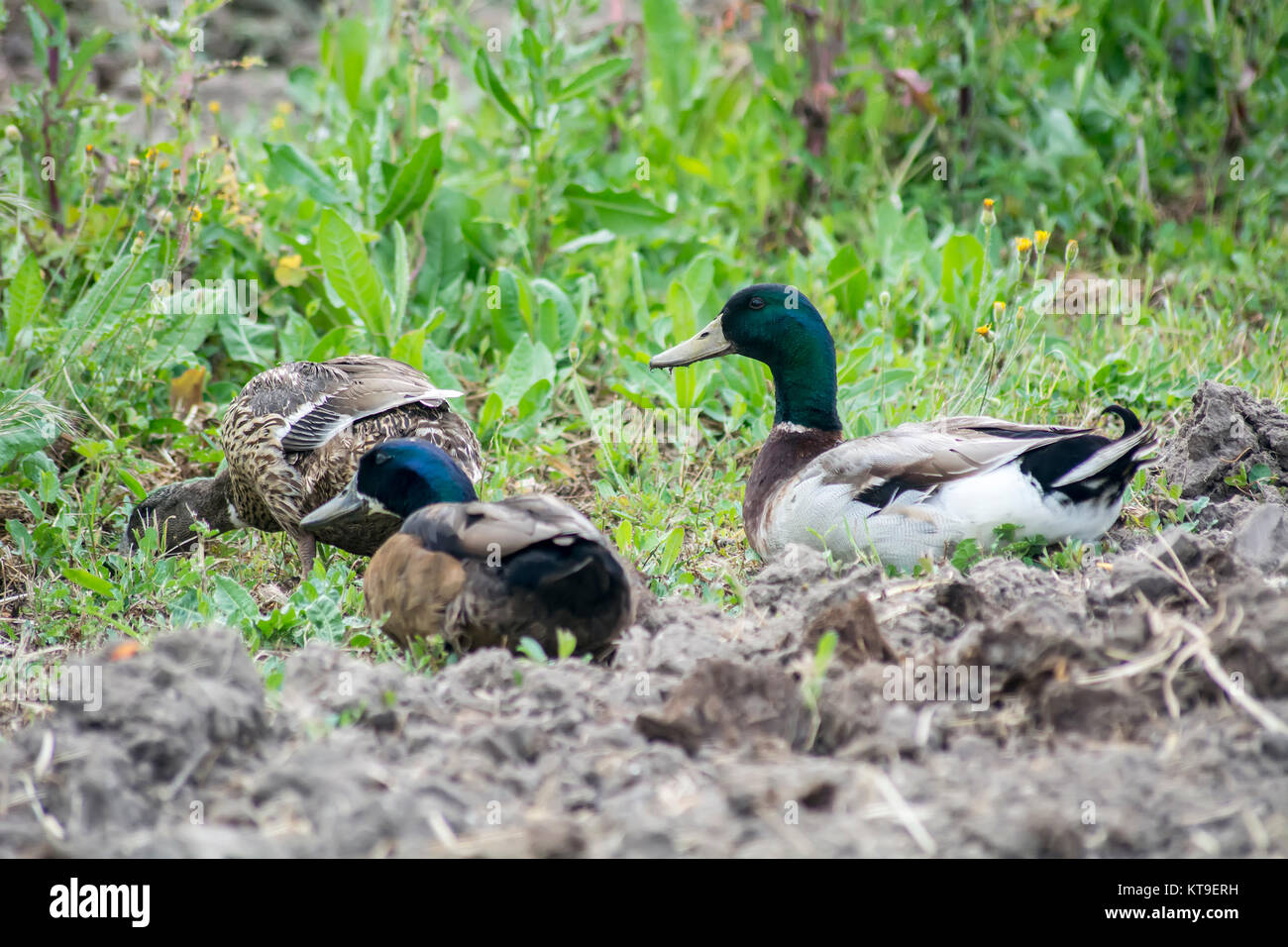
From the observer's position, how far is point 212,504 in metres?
4.83

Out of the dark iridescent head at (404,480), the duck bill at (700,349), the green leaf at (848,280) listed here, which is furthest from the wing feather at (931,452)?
the green leaf at (848,280)

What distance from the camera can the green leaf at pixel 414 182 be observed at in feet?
18.9

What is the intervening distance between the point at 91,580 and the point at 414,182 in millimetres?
2534

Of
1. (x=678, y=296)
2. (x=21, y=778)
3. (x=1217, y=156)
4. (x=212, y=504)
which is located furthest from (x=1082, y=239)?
(x=21, y=778)

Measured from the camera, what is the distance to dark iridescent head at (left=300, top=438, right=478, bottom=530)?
3.76 m

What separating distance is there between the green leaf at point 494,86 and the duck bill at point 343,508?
8.98ft

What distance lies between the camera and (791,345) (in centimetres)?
461

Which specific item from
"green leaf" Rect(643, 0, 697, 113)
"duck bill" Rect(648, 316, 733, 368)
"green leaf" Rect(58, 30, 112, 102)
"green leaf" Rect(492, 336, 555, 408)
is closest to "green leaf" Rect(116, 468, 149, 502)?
"green leaf" Rect(492, 336, 555, 408)

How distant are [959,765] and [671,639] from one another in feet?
2.74

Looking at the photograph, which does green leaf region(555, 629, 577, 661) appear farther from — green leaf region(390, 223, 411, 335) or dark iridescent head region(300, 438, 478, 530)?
green leaf region(390, 223, 411, 335)

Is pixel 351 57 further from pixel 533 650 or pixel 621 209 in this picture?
pixel 533 650

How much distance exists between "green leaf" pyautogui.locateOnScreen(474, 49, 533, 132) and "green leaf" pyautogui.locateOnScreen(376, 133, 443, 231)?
398mm

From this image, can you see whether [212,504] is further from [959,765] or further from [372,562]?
[959,765]

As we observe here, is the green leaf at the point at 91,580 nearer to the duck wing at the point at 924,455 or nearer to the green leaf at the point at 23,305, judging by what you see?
the green leaf at the point at 23,305
